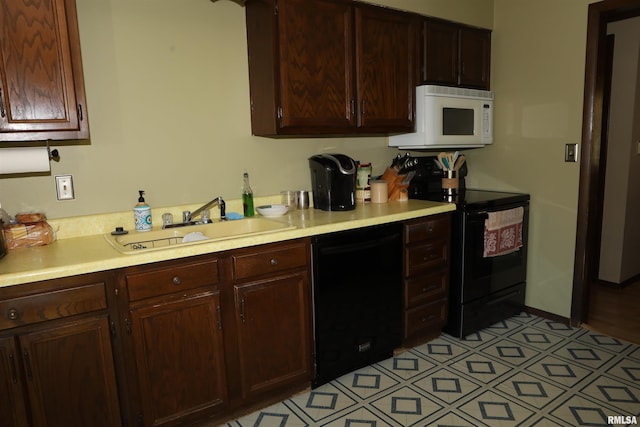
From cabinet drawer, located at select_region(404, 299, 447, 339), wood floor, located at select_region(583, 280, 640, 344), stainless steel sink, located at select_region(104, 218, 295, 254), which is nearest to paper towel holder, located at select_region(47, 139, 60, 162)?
stainless steel sink, located at select_region(104, 218, 295, 254)

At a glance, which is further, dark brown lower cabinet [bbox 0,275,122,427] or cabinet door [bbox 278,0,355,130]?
cabinet door [bbox 278,0,355,130]

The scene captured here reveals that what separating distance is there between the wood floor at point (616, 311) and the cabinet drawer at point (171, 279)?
2603mm

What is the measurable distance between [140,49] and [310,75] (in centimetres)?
88

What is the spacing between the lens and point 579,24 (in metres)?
2.71

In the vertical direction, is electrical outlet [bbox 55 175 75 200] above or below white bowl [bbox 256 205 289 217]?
above

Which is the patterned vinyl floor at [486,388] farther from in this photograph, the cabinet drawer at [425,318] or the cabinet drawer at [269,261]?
the cabinet drawer at [269,261]

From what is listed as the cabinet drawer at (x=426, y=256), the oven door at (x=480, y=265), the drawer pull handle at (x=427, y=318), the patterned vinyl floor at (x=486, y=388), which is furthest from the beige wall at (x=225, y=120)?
the drawer pull handle at (x=427, y=318)

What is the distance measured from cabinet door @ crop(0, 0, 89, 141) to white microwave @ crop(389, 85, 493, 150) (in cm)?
→ 199

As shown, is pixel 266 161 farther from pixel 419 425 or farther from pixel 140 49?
pixel 419 425

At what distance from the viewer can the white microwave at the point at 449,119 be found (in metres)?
2.79

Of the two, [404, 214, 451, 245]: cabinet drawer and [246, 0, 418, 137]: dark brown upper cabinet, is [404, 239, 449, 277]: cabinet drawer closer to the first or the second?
[404, 214, 451, 245]: cabinet drawer

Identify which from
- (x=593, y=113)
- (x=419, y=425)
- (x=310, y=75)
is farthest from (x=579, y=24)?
(x=419, y=425)

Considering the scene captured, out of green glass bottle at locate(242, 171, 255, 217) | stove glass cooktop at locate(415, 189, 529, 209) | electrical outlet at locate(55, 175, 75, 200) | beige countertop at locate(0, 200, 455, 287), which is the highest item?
electrical outlet at locate(55, 175, 75, 200)

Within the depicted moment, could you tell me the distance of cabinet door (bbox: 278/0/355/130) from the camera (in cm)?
224
